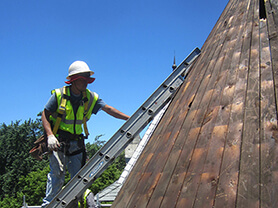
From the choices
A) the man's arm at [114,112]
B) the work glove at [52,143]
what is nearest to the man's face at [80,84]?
the man's arm at [114,112]

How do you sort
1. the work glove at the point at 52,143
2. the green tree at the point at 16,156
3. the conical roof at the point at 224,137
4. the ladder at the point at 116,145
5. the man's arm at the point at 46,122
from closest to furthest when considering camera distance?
the conical roof at the point at 224,137, the ladder at the point at 116,145, the work glove at the point at 52,143, the man's arm at the point at 46,122, the green tree at the point at 16,156

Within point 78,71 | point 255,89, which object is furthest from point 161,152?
point 78,71

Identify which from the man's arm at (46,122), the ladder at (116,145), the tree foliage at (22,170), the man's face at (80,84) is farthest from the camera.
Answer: the tree foliage at (22,170)

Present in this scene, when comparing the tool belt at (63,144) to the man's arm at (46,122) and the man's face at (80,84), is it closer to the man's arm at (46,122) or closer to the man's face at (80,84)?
the man's arm at (46,122)

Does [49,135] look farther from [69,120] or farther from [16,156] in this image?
[16,156]

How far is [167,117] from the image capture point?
3623mm

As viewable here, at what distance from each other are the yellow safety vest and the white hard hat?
28 centimetres

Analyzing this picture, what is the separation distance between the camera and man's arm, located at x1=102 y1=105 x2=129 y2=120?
5504 millimetres

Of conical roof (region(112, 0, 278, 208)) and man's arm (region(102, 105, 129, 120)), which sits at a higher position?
man's arm (region(102, 105, 129, 120))

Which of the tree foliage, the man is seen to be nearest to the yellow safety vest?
the man

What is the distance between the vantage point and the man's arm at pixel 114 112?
5.50 m

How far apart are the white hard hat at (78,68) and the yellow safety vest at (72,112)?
0.92 ft

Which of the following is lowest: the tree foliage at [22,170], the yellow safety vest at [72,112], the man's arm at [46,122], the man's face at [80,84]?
the man's arm at [46,122]

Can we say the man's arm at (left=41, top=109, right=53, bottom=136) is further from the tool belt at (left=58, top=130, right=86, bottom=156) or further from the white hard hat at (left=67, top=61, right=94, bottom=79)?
the white hard hat at (left=67, top=61, right=94, bottom=79)
